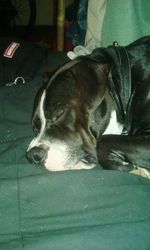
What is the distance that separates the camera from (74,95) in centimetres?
196

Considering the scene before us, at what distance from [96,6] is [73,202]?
170 centimetres

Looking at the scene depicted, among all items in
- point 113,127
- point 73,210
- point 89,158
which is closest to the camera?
point 73,210

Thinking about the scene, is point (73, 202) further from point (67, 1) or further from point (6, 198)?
point (67, 1)

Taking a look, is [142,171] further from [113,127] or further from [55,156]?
[55,156]

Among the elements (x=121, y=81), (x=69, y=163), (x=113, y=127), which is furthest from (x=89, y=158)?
(x=121, y=81)

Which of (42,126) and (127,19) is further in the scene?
(127,19)

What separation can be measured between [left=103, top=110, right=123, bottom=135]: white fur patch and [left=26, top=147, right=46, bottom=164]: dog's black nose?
36 cm

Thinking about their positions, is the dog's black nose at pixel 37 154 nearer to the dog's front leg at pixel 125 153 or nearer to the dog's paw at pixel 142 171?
the dog's front leg at pixel 125 153

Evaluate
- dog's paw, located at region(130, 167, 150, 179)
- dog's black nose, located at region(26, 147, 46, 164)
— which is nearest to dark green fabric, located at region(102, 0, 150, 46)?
dog's paw, located at region(130, 167, 150, 179)

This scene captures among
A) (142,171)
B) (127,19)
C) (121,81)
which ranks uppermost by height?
(127,19)

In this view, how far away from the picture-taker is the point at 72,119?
1942 mm

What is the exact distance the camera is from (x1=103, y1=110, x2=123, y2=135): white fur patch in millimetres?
2070

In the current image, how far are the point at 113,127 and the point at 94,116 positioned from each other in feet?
0.67

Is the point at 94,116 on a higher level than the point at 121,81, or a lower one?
lower
